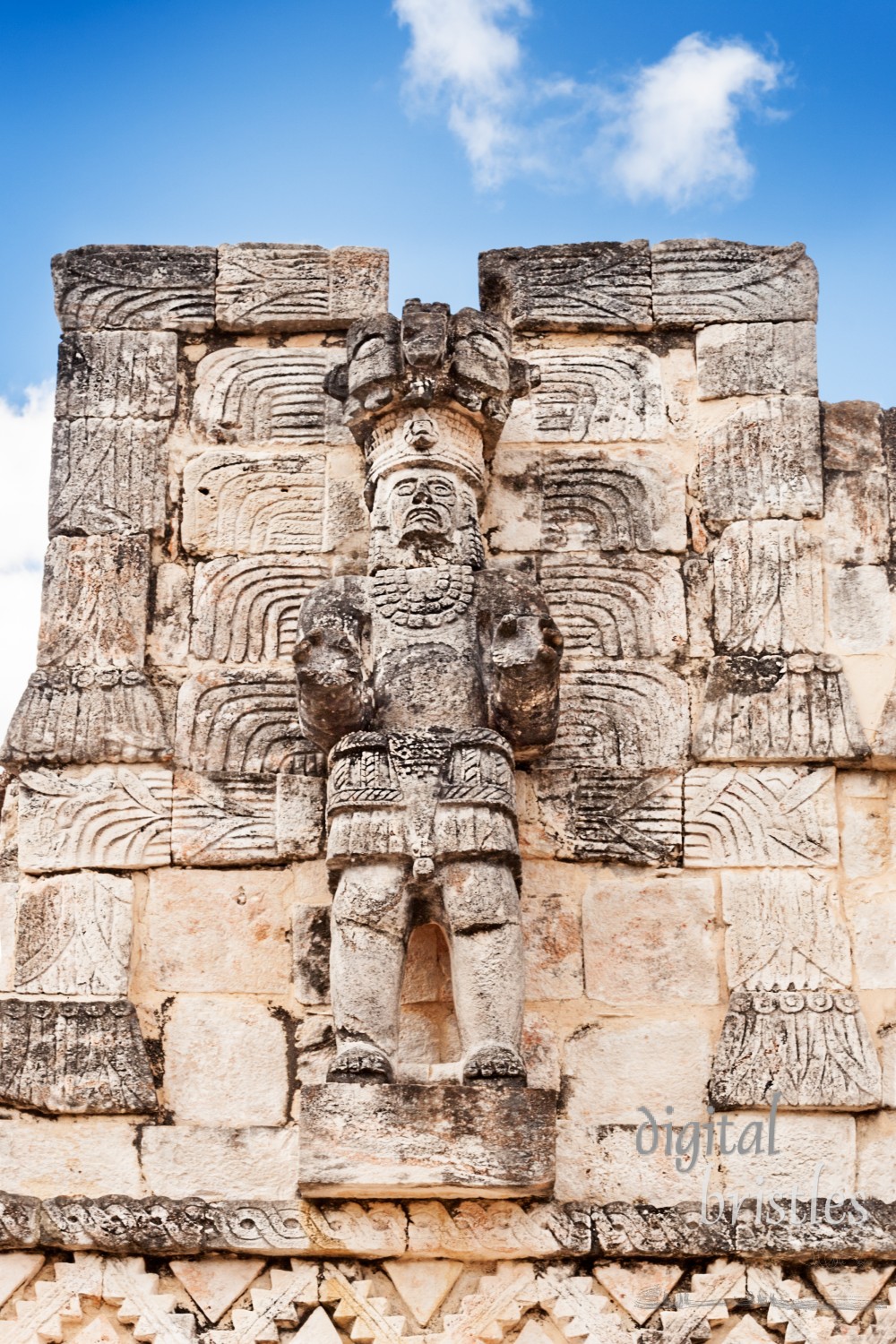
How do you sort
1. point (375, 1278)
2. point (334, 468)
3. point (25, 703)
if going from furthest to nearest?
1. point (334, 468)
2. point (25, 703)
3. point (375, 1278)

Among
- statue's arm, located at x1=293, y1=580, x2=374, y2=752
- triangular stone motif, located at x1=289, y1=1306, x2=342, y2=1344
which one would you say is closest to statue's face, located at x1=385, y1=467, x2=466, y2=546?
statue's arm, located at x1=293, y1=580, x2=374, y2=752

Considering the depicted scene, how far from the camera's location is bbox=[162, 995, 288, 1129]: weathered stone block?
6.73 metres

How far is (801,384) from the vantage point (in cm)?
782

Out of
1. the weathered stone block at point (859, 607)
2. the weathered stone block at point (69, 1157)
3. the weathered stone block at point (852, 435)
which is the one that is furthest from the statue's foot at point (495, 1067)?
the weathered stone block at point (852, 435)

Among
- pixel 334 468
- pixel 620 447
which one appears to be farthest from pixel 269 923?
pixel 620 447

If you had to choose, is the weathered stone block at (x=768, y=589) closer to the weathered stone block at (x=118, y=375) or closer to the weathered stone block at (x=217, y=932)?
the weathered stone block at (x=217, y=932)

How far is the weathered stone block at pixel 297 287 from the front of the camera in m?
7.95

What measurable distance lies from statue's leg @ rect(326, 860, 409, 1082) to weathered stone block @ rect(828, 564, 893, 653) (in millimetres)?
1975

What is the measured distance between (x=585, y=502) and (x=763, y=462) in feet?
2.26

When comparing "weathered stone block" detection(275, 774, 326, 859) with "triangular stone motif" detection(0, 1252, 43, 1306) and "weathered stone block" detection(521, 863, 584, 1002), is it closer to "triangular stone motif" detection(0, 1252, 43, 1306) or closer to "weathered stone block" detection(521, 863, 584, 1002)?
"weathered stone block" detection(521, 863, 584, 1002)

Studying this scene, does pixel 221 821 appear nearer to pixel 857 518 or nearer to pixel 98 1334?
pixel 98 1334

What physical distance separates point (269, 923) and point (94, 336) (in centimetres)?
249

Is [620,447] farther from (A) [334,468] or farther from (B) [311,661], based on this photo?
(B) [311,661]

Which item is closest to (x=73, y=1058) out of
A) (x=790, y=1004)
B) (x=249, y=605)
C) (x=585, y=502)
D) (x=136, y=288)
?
(x=249, y=605)
